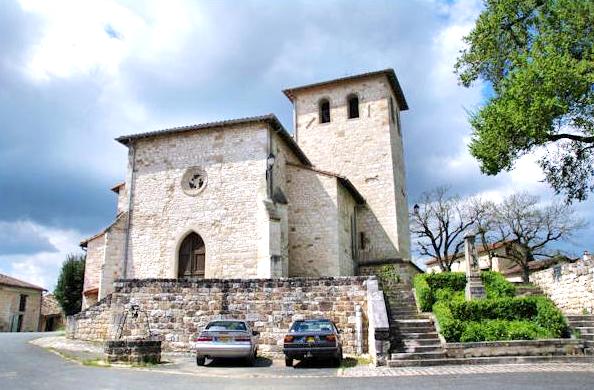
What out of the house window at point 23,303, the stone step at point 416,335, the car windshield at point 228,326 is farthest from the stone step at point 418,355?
the house window at point 23,303

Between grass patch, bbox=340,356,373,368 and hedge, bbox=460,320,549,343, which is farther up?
hedge, bbox=460,320,549,343

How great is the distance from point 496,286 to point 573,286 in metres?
→ 2.75

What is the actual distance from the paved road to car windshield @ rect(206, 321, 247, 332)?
230 centimetres

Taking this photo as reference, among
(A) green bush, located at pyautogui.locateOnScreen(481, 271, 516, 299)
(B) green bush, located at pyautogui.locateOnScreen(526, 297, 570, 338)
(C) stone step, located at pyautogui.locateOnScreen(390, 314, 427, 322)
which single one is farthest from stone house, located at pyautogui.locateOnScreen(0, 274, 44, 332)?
(B) green bush, located at pyautogui.locateOnScreen(526, 297, 570, 338)

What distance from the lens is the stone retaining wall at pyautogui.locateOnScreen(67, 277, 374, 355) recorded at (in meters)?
15.0

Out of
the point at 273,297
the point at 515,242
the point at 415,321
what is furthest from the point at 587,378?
the point at 515,242

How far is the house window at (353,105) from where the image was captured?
3048cm

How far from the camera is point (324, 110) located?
31344mm

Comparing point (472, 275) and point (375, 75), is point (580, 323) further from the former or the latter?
point (375, 75)

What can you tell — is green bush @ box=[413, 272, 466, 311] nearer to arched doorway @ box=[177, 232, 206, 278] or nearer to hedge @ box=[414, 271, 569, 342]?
hedge @ box=[414, 271, 569, 342]

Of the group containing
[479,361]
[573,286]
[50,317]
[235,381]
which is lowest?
[235,381]

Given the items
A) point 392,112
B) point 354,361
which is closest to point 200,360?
point 354,361

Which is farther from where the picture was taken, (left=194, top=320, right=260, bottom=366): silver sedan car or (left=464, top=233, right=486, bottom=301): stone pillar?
(left=464, top=233, right=486, bottom=301): stone pillar

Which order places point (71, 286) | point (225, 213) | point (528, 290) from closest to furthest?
point (528, 290), point (225, 213), point (71, 286)
